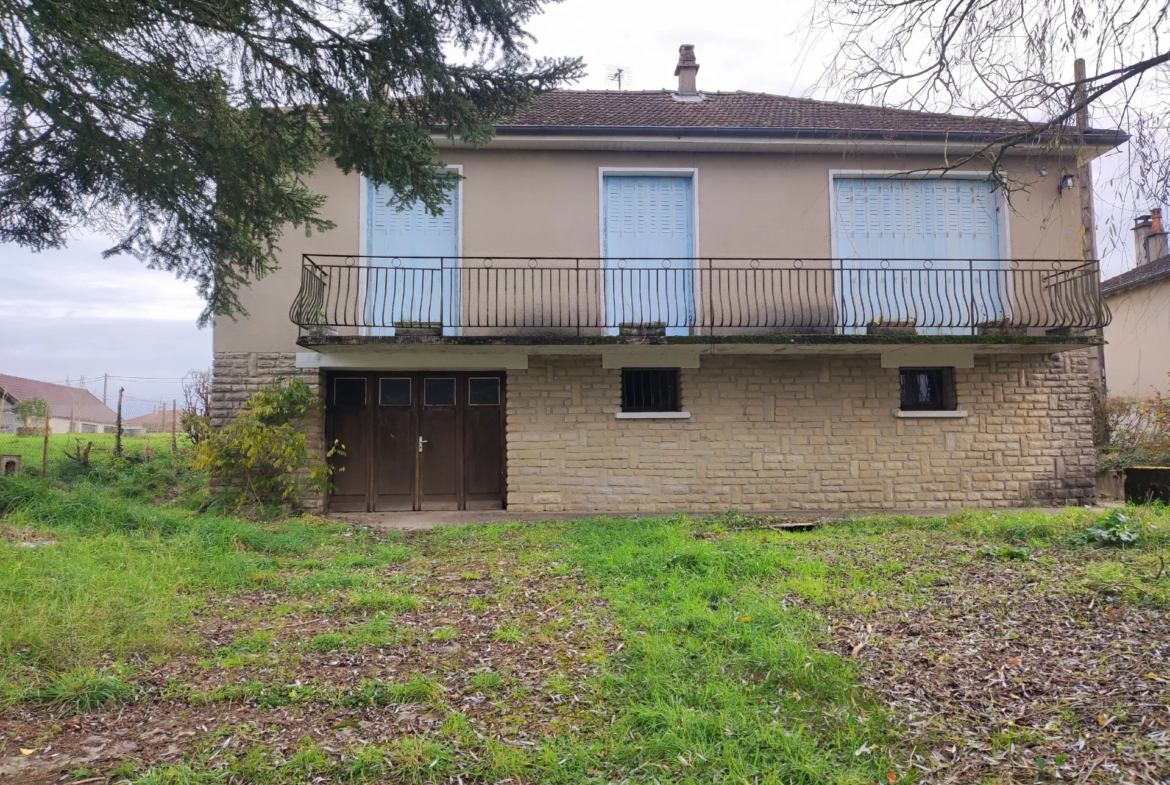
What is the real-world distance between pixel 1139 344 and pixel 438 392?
15.9 m

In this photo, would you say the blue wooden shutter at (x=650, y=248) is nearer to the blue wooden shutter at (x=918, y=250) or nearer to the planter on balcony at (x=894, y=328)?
the blue wooden shutter at (x=918, y=250)

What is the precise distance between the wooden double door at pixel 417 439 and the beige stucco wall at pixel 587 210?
1.35m

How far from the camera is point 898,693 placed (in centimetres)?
329

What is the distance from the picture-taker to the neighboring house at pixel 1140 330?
1467 cm

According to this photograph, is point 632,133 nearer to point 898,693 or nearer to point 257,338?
point 257,338

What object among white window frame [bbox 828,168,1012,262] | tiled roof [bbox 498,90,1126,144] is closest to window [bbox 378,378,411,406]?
tiled roof [bbox 498,90,1126,144]

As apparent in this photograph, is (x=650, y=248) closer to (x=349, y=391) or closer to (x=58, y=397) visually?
(x=349, y=391)

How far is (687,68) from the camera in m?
Answer: 12.3

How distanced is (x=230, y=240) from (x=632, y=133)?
5773 mm

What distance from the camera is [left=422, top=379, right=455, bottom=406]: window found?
401 inches

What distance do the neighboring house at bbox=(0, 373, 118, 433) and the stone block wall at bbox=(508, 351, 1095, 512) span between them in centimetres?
2350

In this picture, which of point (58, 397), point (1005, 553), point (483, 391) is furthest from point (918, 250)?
point (58, 397)

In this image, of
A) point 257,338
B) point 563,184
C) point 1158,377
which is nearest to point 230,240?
point 257,338

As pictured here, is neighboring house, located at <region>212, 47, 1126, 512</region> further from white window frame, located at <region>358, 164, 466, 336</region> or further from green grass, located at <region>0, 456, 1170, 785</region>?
green grass, located at <region>0, 456, 1170, 785</region>
